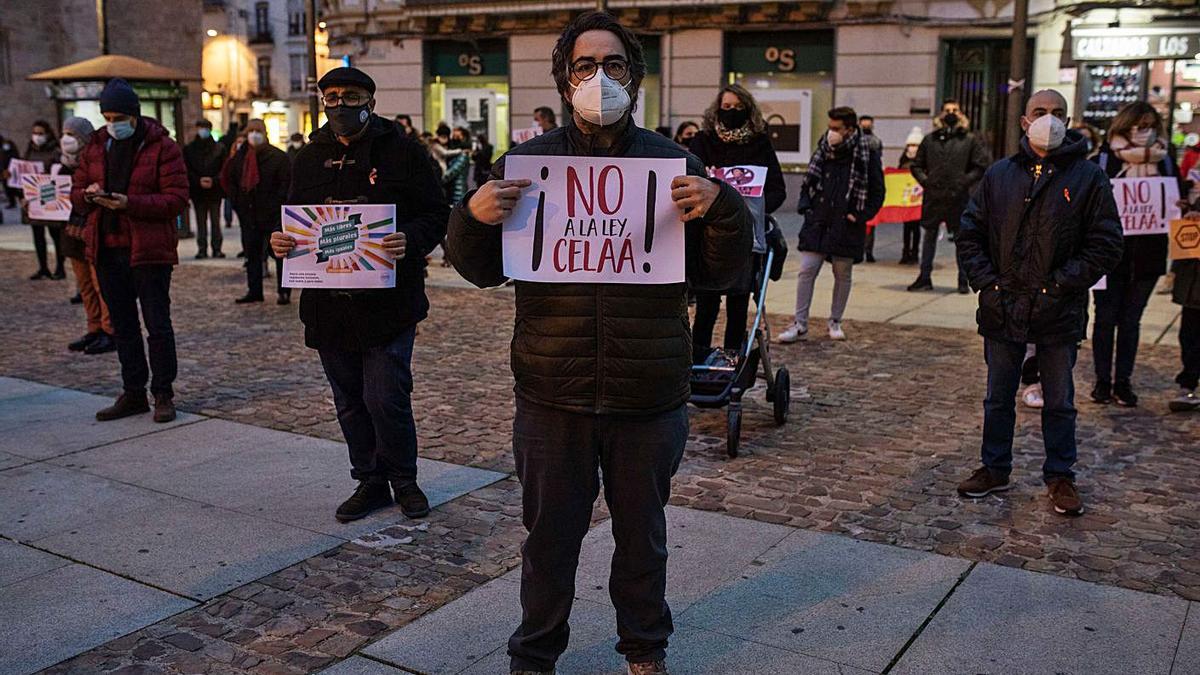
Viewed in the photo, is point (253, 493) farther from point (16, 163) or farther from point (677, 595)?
point (16, 163)

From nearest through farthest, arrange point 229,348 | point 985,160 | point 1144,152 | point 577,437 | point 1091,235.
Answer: point 577,437, point 1091,235, point 1144,152, point 229,348, point 985,160

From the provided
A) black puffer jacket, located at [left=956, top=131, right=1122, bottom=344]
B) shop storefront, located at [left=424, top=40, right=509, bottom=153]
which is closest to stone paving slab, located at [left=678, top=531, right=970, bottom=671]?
black puffer jacket, located at [left=956, top=131, right=1122, bottom=344]

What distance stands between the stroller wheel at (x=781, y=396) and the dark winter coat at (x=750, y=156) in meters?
1.16

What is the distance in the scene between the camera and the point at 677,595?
4.39m

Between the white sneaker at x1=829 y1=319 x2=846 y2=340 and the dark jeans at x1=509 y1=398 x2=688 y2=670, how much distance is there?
6809mm

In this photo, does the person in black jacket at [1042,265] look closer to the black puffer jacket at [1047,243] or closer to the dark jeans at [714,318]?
the black puffer jacket at [1047,243]

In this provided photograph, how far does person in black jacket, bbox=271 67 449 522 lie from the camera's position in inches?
A: 199

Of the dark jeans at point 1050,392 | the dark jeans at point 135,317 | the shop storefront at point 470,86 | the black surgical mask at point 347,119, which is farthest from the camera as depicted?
the shop storefront at point 470,86

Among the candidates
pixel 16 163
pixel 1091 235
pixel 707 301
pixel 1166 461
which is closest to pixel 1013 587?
pixel 1091 235

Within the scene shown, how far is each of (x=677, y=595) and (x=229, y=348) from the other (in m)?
6.50

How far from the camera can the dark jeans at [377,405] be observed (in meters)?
5.16

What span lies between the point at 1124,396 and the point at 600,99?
5710mm

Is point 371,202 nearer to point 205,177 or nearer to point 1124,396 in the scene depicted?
point 1124,396

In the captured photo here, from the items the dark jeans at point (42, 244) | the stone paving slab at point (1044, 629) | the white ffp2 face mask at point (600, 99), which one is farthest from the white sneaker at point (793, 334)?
the dark jeans at point (42, 244)
